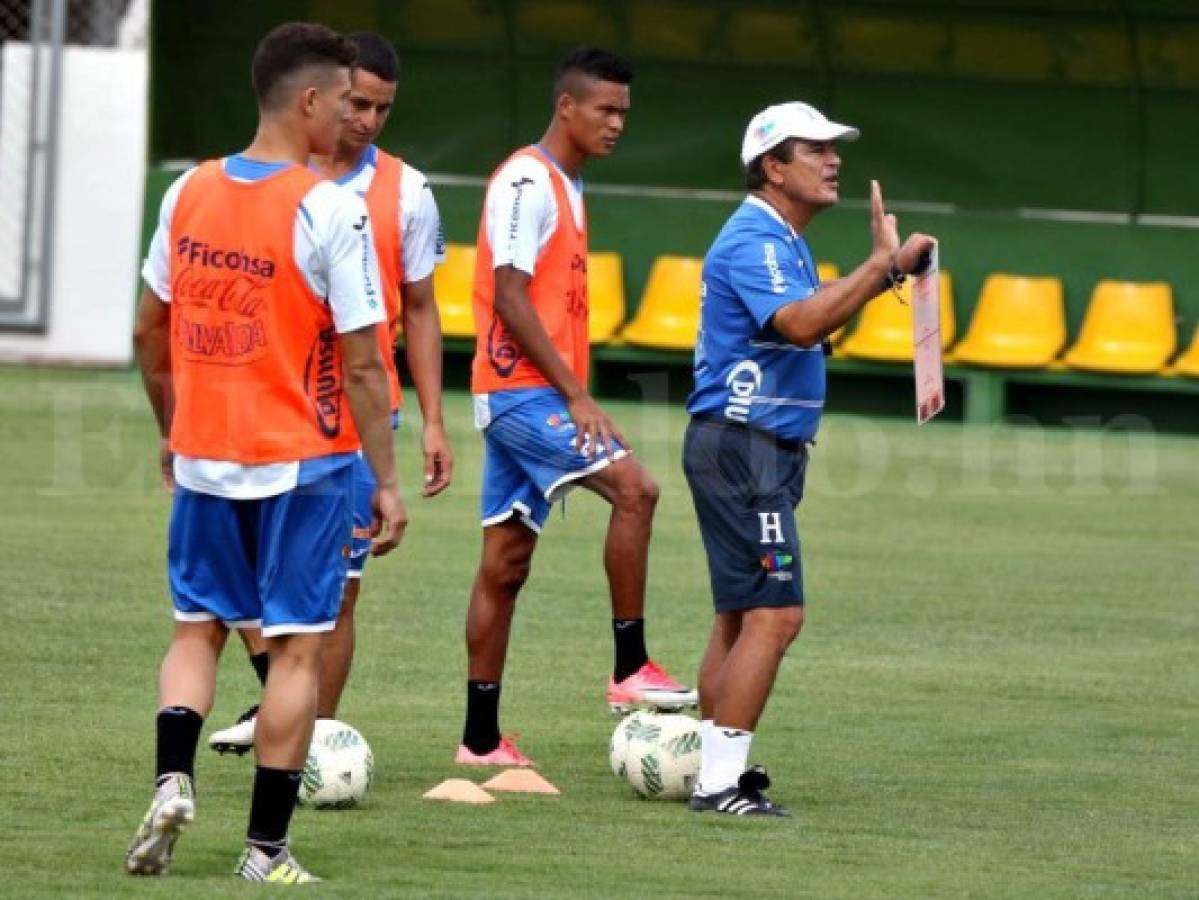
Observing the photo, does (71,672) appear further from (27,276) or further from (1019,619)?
(27,276)

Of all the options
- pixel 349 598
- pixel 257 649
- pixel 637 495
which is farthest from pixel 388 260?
pixel 257 649

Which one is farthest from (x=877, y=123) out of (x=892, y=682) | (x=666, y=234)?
(x=892, y=682)

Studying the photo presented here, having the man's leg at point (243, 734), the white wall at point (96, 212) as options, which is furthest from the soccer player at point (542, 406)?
the white wall at point (96, 212)

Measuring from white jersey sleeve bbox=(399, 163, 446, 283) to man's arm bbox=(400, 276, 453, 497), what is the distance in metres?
0.05

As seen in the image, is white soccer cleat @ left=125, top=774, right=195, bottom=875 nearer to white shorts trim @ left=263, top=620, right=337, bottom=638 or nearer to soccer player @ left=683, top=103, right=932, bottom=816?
white shorts trim @ left=263, top=620, right=337, bottom=638

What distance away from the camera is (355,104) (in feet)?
29.0

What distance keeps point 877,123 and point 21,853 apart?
1810cm

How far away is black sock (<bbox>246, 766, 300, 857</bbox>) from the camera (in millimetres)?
6801

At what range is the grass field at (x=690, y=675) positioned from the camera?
7324 mm

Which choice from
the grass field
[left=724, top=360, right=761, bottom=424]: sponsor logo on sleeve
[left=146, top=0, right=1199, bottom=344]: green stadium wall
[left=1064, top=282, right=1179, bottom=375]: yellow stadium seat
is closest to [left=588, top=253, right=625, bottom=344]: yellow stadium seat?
[left=146, top=0, right=1199, bottom=344]: green stadium wall

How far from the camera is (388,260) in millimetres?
9000

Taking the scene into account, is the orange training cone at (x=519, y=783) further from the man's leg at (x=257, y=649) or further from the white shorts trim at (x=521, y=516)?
the white shorts trim at (x=521, y=516)

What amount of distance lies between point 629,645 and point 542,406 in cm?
105

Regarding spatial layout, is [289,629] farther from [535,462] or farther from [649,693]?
[649,693]
